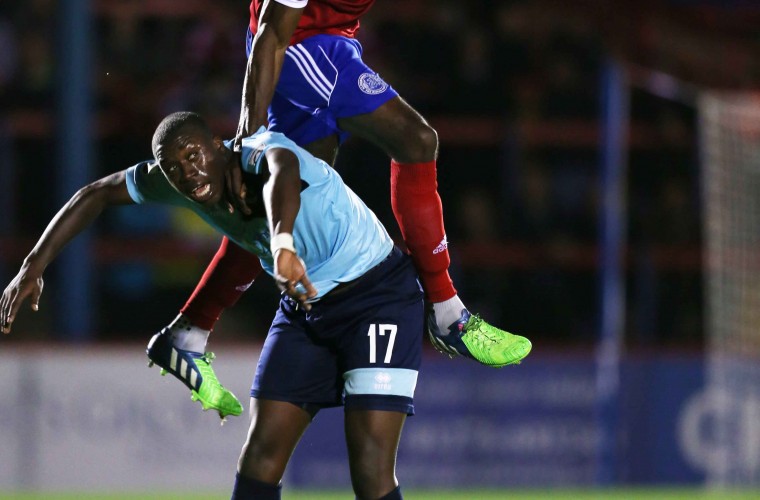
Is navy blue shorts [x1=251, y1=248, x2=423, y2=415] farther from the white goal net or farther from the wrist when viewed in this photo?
the white goal net

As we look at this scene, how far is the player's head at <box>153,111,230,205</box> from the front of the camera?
185 inches

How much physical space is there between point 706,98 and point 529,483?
10.5 feet

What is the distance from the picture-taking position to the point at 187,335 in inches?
217

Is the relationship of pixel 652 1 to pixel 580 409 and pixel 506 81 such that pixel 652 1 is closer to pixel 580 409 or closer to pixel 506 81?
pixel 506 81

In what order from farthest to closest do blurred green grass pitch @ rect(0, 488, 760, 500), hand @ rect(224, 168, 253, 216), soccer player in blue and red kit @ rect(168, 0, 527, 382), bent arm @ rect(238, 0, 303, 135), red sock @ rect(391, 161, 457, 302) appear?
blurred green grass pitch @ rect(0, 488, 760, 500) < red sock @ rect(391, 161, 457, 302) < soccer player in blue and red kit @ rect(168, 0, 527, 382) < bent arm @ rect(238, 0, 303, 135) < hand @ rect(224, 168, 253, 216)

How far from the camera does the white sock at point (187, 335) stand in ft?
18.0

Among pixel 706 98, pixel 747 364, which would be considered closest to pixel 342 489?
pixel 747 364

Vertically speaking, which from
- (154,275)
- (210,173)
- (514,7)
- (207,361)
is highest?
(514,7)

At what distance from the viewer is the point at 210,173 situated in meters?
4.71

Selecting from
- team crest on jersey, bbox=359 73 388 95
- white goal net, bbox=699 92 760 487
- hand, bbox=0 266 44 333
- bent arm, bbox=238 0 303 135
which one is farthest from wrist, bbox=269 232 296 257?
white goal net, bbox=699 92 760 487

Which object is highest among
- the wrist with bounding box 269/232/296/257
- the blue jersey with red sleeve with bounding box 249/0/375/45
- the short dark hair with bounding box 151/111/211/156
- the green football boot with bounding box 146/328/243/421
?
the blue jersey with red sleeve with bounding box 249/0/375/45

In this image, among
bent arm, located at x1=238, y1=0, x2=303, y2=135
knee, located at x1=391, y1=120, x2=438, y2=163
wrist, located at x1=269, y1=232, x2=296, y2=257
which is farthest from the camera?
knee, located at x1=391, y1=120, x2=438, y2=163

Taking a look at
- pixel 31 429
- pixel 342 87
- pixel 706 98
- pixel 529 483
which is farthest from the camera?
pixel 706 98

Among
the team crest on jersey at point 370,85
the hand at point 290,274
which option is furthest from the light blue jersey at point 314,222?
the hand at point 290,274
